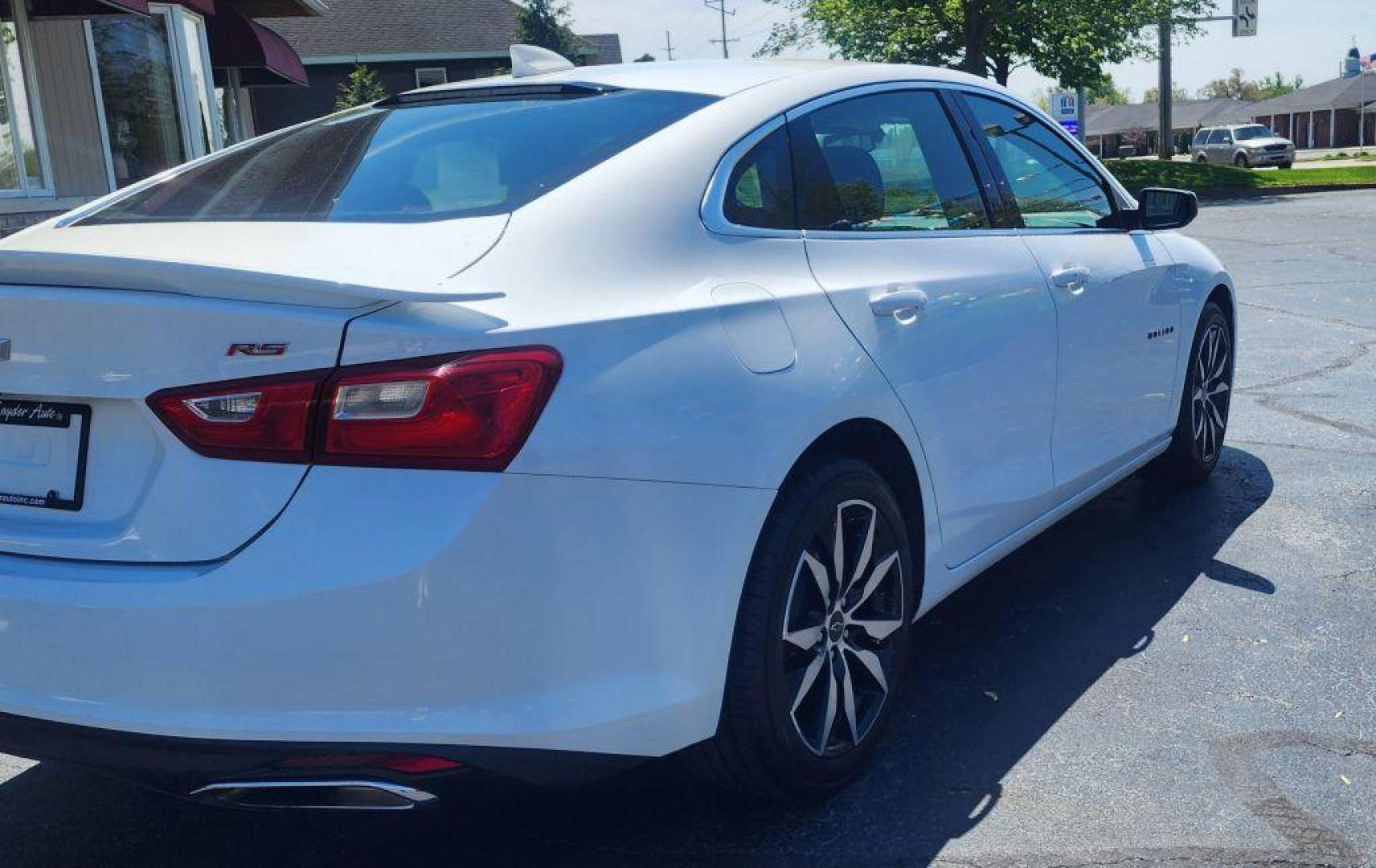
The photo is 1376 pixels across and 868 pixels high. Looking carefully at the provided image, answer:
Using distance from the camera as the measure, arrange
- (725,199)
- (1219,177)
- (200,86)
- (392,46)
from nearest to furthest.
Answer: (725,199)
(200,86)
(1219,177)
(392,46)

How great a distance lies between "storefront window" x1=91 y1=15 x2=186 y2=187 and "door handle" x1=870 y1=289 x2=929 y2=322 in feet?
40.3

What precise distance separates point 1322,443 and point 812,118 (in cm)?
405

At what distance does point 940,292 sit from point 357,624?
180 cm

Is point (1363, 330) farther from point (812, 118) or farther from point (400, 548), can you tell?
point (400, 548)

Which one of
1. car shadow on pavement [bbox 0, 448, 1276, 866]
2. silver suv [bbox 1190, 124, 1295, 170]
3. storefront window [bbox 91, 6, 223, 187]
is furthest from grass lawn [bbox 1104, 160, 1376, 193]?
car shadow on pavement [bbox 0, 448, 1276, 866]

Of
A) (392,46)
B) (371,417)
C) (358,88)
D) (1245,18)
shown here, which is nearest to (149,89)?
(371,417)

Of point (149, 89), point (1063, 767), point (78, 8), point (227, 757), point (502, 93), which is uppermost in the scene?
point (78, 8)

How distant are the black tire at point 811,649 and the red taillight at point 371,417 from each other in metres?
0.72

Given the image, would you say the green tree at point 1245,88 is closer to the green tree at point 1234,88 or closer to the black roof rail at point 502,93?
the green tree at point 1234,88

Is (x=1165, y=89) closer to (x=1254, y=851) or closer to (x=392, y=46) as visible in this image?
(x=392, y=46)

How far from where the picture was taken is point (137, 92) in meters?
14.4

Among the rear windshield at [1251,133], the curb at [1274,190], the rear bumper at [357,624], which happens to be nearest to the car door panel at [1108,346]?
the rear bumper at [357,624]

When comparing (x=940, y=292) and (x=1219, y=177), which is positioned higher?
(x=940, y=292)

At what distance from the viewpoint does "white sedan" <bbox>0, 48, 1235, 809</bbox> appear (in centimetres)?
226
